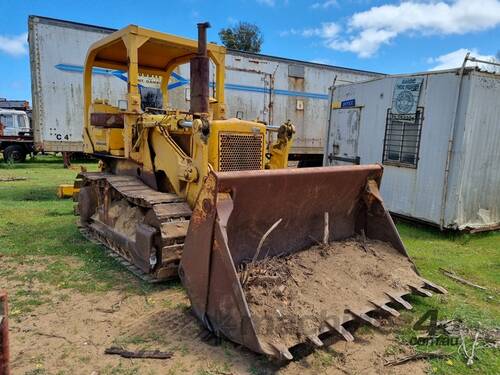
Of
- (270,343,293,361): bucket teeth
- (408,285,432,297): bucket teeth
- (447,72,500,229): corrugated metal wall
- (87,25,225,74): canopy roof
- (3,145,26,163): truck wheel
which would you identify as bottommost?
(3,145,26,163): truck wheel

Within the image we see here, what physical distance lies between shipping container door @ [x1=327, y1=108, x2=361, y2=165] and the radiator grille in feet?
14.7

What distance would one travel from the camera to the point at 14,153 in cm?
1809

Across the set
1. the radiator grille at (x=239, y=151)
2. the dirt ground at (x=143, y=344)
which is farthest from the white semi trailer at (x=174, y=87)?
the dirt ground at (x=143, y=344)

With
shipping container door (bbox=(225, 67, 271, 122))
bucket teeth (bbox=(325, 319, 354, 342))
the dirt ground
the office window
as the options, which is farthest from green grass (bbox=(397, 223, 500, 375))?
shipping container door (bbox=(225, 67, 271, 122))

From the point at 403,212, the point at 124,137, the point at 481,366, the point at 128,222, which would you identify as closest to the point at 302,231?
the point at 481,366

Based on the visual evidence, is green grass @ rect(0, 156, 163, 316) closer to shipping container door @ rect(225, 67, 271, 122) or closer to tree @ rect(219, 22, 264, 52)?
shipping container door @ rect(225, 67, 271, 122)

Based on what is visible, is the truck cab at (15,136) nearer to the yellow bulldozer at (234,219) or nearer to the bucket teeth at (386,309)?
the yellow bulldozer at (234,219)

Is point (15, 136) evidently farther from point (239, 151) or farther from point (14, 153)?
point (239, 151)

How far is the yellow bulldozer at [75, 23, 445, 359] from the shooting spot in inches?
120

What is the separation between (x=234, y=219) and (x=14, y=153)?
Answer: 59.1 feet

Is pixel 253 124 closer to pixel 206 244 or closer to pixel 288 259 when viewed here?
pixel 288 259

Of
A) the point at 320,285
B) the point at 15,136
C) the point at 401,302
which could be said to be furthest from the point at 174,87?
the point at 15,136

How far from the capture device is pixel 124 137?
18.2ft

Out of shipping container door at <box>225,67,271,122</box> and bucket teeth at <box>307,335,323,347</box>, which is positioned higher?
shipping container door at <box>225,67,271,122</box>
